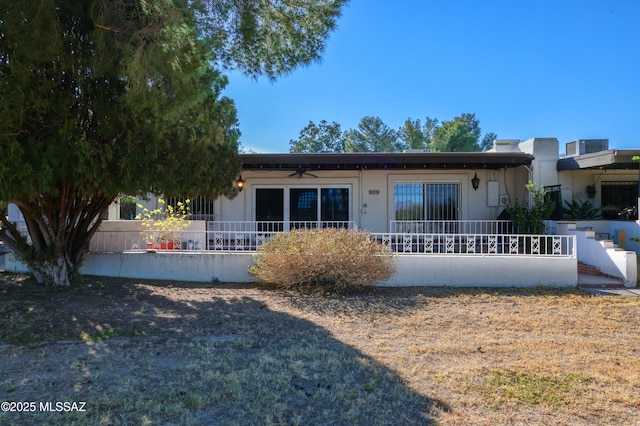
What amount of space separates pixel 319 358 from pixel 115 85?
17.3ft

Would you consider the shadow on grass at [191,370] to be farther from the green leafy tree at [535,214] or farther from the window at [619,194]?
the window at [619,194]

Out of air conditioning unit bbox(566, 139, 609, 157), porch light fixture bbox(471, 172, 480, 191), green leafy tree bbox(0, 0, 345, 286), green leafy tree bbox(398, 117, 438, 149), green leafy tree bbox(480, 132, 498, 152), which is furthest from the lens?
green leafy tree bbox(480, 132, 498, 152)

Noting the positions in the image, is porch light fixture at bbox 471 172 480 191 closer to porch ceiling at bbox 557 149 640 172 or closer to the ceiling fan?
porch ceiling at bbox 557 149 640 172

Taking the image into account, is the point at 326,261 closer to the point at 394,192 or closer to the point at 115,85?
the point at 115,85

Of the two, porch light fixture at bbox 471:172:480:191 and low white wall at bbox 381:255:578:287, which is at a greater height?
porch light fixture at bbox 471:172:480:191

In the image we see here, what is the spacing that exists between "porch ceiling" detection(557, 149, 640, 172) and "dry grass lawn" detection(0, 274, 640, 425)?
4627 mm

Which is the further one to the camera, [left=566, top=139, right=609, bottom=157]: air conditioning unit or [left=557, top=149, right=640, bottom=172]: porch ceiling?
[left=566, top=139, right=609, bottom=157]: air conditioning unit

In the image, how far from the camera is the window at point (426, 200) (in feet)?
41.9

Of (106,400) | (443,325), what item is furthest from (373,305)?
(106,400)

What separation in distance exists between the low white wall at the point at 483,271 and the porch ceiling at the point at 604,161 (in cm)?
392

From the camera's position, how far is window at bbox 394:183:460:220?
12760 mm

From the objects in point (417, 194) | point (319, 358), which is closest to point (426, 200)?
point (417, 194)

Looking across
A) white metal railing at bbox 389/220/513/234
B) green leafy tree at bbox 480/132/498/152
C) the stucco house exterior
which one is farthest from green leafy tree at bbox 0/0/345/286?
green leafy tree at bbox 480/132/498/152

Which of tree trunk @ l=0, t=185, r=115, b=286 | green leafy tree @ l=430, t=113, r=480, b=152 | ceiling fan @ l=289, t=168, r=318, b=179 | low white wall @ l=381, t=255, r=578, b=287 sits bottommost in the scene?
low white wall @ l=381, t=255, r=578, b=287
